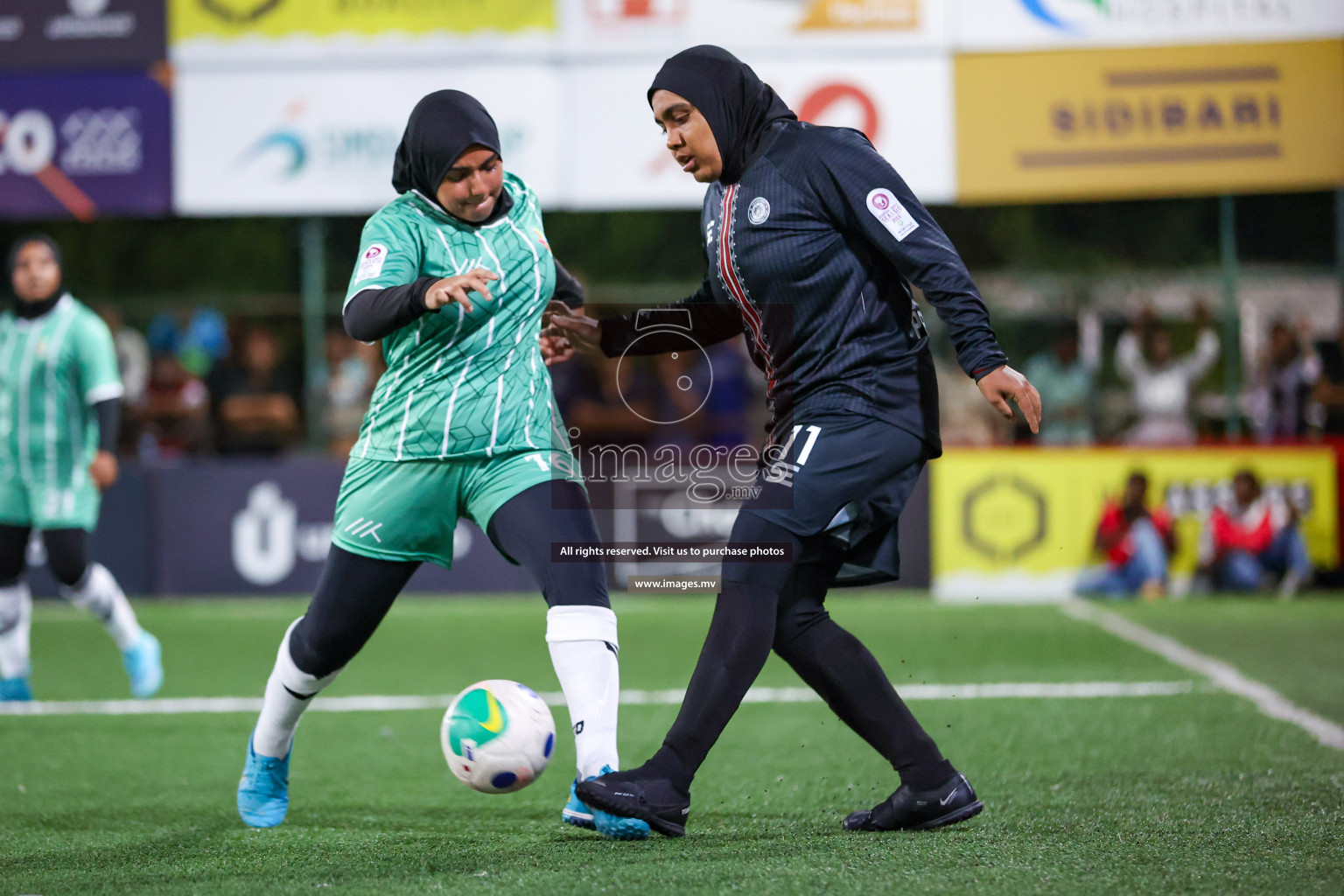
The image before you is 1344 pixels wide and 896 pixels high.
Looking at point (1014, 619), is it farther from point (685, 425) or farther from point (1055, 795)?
point (1055, 795)

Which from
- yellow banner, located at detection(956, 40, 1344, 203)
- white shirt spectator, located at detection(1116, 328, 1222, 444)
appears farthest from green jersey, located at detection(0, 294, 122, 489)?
white shirt spectator, located at detection(1116, 328, 1222, 444)

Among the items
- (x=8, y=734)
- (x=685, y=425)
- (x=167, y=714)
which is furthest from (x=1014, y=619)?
(x=8, y=734)

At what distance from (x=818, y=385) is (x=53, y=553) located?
4.82m

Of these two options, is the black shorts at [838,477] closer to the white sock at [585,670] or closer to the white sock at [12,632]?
the white sock at [585,670]

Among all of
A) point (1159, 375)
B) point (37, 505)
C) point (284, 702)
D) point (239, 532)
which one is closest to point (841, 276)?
point (284, 702)

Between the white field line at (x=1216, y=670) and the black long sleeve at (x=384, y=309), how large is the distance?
3707 mm

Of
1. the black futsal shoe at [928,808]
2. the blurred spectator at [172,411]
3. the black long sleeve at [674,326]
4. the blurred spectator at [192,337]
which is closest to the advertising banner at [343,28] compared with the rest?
the blurred spectator at [192,337]

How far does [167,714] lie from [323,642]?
3053mm

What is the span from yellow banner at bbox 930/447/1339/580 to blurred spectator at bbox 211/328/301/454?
558 cm

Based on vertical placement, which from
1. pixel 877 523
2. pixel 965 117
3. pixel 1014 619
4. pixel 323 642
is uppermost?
pixel 965 117

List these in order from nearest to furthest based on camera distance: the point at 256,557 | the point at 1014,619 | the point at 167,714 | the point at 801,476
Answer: the point at 801,476 < the point at 167,714 < the point at 1014,619 < the point at 256,557

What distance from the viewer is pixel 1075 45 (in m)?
12.8

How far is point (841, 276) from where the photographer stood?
4117 millimetres

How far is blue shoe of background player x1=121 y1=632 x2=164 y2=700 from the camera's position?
24.9ft
